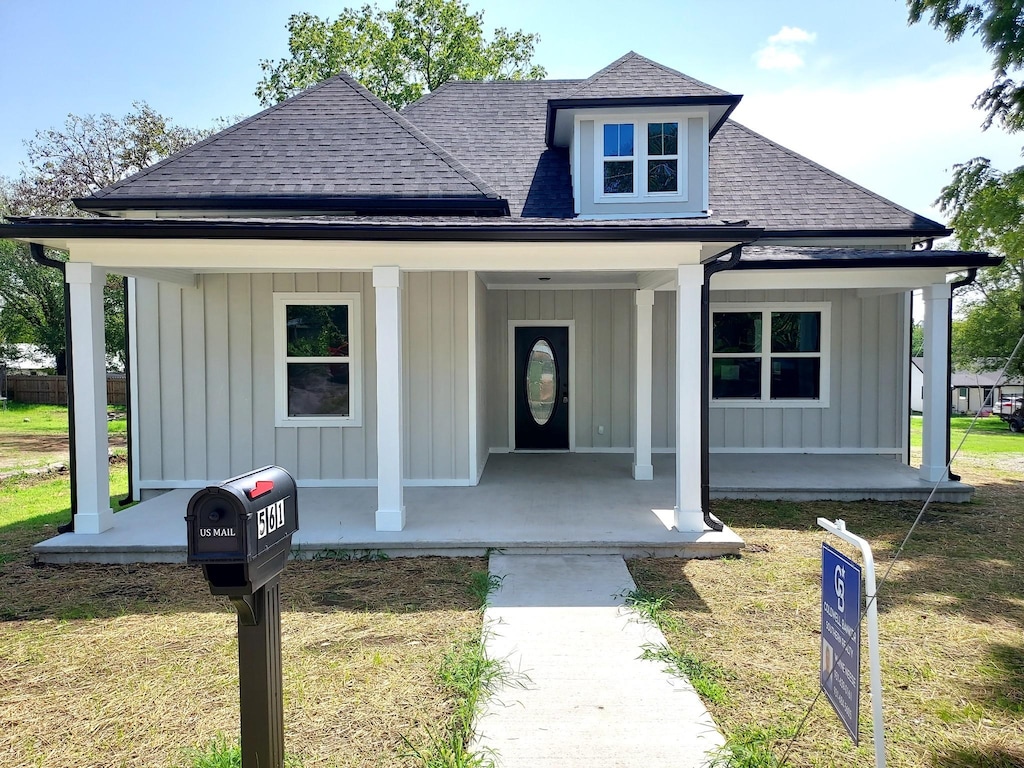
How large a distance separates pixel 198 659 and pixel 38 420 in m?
19.4

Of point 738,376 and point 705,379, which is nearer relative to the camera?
point 705,379

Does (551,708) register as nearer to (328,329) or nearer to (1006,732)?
(1006,732)

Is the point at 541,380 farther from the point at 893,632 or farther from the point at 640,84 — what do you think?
the point at 893,632

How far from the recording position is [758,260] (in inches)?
296

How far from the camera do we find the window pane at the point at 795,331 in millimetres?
9617

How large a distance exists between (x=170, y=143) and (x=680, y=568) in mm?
24724

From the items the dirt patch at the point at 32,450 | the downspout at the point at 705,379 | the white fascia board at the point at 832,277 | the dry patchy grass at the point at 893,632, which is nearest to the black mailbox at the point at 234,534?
the dry patchy grass at the point at 893,632

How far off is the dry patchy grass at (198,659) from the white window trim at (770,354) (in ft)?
18.7

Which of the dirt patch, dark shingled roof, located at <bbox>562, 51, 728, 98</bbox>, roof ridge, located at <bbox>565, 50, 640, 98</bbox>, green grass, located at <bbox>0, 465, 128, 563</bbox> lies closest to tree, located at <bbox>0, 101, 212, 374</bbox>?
the dirt patch

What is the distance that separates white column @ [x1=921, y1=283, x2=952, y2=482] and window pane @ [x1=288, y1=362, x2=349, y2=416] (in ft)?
22.3

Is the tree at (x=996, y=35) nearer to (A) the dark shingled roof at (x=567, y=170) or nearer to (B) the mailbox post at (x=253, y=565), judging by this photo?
(A) the dark shingled roof at (x=567, y=170)

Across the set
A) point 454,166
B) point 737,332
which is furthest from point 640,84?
point 737,332

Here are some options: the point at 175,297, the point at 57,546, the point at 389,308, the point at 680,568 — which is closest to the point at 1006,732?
the point at 680,568

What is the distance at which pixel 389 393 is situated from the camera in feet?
19.0
